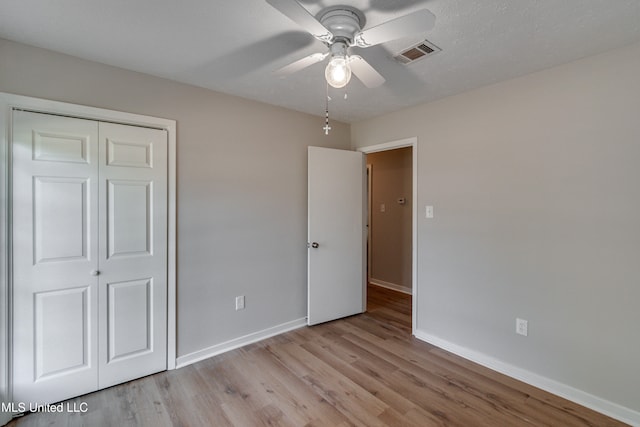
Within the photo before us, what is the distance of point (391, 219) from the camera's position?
15.4 feet

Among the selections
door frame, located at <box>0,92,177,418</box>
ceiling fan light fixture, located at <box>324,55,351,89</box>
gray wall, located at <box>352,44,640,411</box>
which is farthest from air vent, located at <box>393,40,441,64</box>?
door frame, located at <box>0,92,177,418</box>

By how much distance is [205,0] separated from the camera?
1.43m

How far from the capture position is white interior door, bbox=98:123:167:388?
2.11 m

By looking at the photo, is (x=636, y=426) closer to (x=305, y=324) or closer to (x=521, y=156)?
(x=521, y=156)

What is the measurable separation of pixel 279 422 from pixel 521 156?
8.40 ft

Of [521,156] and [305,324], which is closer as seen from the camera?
[521,156]

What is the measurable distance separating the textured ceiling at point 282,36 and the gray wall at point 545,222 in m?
0.28

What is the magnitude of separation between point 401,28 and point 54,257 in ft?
8.15

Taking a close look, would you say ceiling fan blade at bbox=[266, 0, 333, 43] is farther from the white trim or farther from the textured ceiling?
the white trim

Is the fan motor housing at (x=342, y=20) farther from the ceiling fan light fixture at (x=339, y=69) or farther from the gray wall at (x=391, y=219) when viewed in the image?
the gray wall at (x=391, y=219)

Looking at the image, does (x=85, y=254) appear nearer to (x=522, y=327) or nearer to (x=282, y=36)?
(x=282, y=36)

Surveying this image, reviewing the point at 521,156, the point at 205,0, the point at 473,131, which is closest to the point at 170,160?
the point at 205,0
